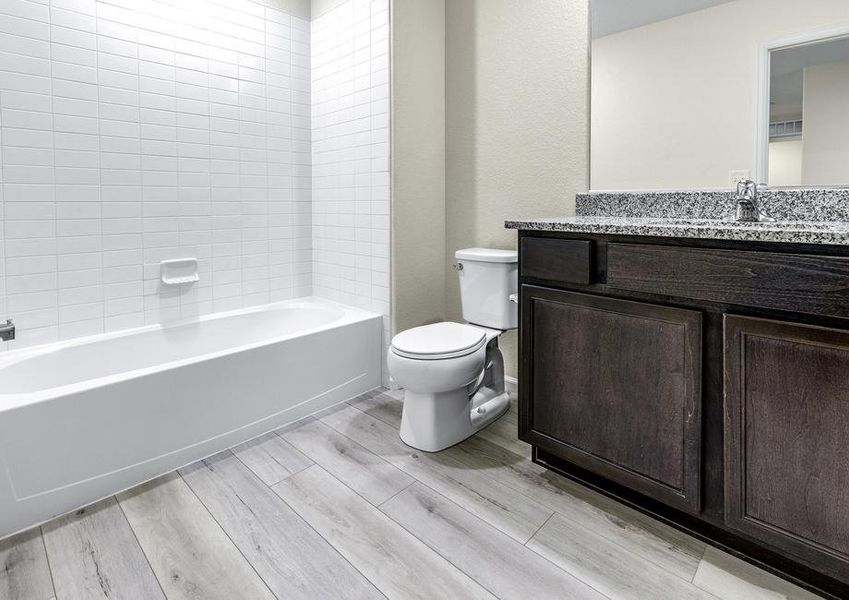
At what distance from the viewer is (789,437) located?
46.4 inches

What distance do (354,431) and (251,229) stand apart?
4.37 feet

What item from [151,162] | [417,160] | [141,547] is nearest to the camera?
[141,547]

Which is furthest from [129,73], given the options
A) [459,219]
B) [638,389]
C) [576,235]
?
[638,389]

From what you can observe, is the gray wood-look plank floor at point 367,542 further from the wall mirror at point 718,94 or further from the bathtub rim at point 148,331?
the wall mirror at point 718,94

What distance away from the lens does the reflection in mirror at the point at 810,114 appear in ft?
5.15

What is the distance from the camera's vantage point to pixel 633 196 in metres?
1.99

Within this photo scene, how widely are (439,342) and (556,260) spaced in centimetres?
61

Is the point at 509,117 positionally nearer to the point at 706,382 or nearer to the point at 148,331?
the point at 706,382

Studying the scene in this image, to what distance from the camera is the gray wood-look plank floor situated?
1.28 meters

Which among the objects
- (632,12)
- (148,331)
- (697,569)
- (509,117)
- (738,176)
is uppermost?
(632,12)

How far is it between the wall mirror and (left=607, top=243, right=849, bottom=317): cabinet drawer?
0.66m

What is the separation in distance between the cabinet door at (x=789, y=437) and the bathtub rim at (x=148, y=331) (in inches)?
67.7

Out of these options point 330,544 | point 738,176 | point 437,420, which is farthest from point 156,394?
point 738,176

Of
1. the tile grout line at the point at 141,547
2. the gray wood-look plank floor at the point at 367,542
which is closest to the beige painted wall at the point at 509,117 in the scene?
the gray wood-look plank floor at the point at 367,542
